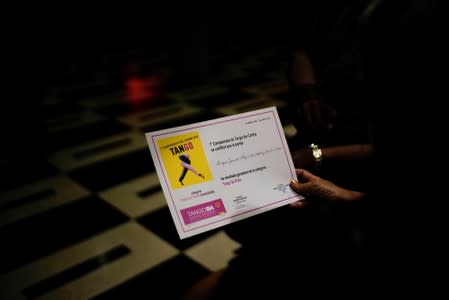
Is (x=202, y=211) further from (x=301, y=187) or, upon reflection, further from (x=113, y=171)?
(x=113, y=171)

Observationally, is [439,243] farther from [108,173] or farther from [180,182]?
[108,173]

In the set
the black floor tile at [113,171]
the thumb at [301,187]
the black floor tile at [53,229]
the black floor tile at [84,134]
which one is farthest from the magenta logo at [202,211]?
the black floor tile at [84,134]

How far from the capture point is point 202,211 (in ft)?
2.66

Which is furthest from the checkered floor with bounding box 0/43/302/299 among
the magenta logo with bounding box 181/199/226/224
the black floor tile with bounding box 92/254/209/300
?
the magenta logo with bounding box 181/199/226/224

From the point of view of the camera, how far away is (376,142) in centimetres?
50

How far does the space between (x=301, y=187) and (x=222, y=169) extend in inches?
7.0

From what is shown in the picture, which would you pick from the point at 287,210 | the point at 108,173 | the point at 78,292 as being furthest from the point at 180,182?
the point at 108,173

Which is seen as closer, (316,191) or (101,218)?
(316,191)

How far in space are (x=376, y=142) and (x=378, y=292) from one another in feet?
0.71

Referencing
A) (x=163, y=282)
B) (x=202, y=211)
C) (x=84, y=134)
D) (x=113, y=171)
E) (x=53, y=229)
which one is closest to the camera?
(x=202, y=211)

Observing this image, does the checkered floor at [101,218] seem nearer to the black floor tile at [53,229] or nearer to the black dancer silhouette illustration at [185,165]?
the black floor tile at [53,229]

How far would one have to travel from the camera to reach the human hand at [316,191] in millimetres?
870

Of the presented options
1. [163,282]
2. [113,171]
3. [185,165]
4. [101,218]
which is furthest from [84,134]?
[185,165]

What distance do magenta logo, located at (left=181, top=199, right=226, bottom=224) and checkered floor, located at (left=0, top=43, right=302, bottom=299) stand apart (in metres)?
0.60
